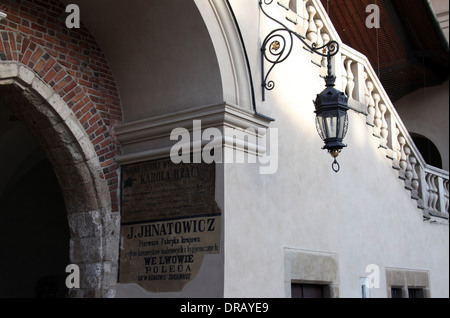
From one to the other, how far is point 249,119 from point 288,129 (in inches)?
33.0

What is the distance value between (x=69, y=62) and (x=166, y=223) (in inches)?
65.9

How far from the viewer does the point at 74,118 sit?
5.89 metres

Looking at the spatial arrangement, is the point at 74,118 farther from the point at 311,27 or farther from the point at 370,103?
the point at 370,103

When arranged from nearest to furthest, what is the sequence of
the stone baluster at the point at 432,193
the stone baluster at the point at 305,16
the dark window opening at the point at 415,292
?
the stone baluster at the point at 305,16 < the dark window opening at the point at 415,292 < the stone baluster at the point at 432,193

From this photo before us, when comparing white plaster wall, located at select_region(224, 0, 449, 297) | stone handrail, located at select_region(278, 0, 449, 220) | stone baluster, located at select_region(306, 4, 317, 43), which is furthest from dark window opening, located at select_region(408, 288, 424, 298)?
stone baluster, located at select_region(306, 4, 317, 43)

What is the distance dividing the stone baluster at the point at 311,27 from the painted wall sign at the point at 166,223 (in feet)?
7.99

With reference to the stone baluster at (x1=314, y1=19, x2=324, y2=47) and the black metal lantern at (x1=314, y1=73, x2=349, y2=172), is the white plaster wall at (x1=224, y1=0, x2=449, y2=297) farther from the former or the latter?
the black metal lantern at (x1=314, y1=73, x2=349, y2=172)

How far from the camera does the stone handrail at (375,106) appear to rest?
7465 mm

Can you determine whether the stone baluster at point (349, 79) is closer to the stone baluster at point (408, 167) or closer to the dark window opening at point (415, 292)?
the stone baluster at point (408, 167)

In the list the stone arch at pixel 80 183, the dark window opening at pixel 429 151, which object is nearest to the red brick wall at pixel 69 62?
the stone arch at pixel 80 183

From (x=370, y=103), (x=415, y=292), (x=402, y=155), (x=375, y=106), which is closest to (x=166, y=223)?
(x=370, y=103)

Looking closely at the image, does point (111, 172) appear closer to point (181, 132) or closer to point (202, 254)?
point (181, 132)

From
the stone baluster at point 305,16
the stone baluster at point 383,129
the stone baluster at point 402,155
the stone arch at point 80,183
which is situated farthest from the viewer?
the stone baluster at point 402,155

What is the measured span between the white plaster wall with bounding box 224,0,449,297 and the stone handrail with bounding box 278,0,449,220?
22 centimetres
